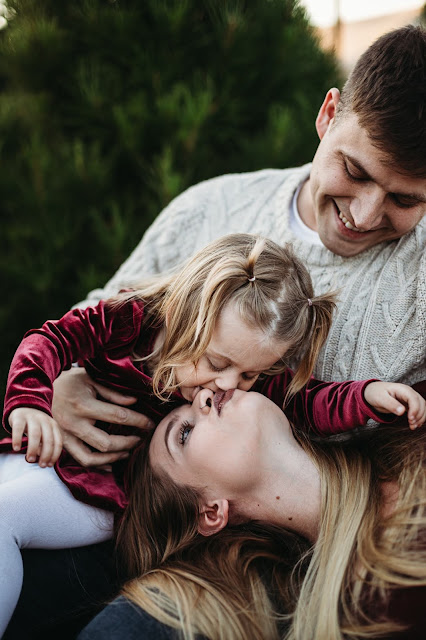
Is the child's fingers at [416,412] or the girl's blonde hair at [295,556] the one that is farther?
the child's fingers at [416,412]

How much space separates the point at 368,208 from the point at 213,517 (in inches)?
35.4

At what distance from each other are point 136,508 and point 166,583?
10.1 inches

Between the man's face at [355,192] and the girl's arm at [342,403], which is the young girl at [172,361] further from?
the man's face at [355,192]

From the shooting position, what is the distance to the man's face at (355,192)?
70.0 inches

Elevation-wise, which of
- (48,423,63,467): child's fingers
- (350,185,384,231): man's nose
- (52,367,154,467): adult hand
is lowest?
(52,367,154,467): adult hand

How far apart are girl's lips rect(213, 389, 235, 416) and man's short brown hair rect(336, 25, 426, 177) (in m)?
0.71

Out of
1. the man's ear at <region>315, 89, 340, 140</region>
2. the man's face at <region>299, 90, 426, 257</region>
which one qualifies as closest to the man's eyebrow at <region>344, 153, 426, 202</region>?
the man's face at <region>299, 90, 426, 257</region>

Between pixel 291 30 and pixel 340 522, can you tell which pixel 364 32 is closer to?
pixel 291 30

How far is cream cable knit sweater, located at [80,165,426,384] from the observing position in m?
1.99

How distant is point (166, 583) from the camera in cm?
166

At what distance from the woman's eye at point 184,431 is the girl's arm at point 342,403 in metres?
0.29

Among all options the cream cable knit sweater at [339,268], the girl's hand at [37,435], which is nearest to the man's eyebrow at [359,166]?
the cream cable knit sweater at [339,268]

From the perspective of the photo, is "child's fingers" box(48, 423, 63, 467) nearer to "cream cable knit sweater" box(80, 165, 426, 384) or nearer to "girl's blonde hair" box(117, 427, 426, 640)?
"girl's blonde hair" box(117, 427, 426, 640)

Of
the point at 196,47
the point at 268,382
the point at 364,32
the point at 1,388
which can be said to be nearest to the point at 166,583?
the point at 268,382
